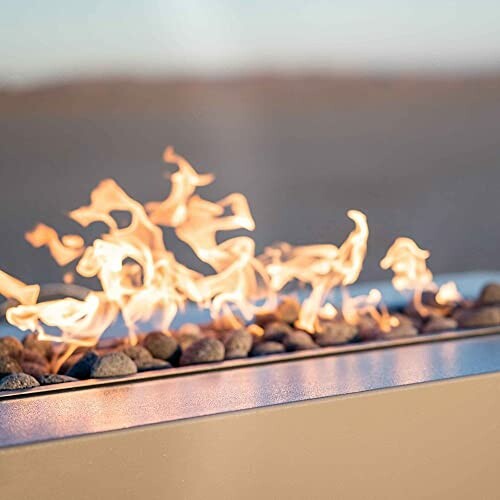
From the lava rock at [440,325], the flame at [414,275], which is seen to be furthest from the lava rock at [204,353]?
the flame at [414,275]

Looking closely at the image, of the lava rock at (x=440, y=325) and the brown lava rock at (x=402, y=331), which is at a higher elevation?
the lava rock at (x=440, y=325)

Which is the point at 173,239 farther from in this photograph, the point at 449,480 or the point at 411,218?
the point at 449,480

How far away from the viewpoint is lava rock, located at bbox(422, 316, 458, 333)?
2.03m

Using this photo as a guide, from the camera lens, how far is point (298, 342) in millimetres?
1905

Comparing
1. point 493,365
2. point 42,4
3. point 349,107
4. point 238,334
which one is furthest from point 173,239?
point 493,365

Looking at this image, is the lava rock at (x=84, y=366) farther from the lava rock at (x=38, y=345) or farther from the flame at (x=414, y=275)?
the flame at (x=414, y=275)

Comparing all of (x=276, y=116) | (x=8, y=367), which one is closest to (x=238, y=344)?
(x=8, y=367)

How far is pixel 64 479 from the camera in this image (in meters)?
1.26

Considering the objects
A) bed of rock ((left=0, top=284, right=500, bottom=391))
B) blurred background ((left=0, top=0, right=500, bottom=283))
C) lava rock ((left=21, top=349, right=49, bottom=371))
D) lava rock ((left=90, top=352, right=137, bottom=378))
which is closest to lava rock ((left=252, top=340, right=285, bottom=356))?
bed of rock ((left=0, top=284, right=500, bottom=391))

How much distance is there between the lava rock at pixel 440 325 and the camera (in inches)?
79.7

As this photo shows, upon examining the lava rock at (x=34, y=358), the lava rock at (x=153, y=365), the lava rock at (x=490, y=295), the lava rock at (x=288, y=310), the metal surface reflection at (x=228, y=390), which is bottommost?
the metal surface reflection at (x=228, y=390)

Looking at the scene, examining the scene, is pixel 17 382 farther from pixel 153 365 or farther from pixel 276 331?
pixel 276 331

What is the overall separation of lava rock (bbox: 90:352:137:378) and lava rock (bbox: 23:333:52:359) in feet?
0.87

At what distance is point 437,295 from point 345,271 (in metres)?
0.29
